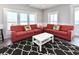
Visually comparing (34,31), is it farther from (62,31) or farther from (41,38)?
(62,31)

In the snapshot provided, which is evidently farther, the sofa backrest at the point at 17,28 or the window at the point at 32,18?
the sofa backrest at the point at 17,28

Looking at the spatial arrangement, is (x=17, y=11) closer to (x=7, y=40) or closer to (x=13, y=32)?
(x=13, y=32)

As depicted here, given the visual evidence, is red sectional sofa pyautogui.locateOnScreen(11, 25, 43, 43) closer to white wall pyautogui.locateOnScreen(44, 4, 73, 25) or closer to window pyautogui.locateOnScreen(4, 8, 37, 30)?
window pyautogui.locateOnScreen(4, 8, 37, 30)

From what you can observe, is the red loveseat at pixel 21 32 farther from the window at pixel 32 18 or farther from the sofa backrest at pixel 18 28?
the window at pixel 32 18

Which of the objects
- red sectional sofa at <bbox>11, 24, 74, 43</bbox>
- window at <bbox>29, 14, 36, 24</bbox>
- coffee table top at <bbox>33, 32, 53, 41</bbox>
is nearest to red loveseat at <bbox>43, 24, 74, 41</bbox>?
red sectional sofa at <bbox>11, 24, 74, 43</bbox>

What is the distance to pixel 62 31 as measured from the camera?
1956mm

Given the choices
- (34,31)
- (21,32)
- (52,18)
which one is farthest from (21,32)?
(52,18)

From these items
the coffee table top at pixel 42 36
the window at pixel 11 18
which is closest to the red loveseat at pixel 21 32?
the coffee table top at pixel 42 36

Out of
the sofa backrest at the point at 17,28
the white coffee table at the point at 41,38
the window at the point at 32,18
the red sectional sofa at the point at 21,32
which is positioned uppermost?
the window at the point at 32,18

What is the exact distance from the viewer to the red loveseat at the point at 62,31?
1.90 m

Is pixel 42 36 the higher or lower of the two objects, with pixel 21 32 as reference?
lower

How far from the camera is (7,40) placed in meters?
1.83

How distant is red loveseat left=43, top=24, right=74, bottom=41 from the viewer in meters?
1.90
